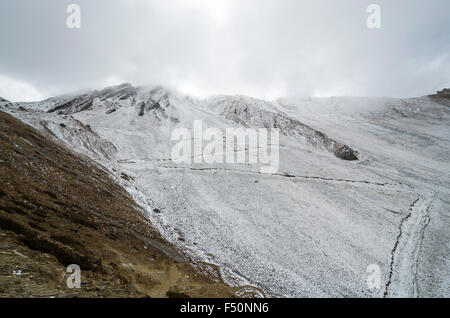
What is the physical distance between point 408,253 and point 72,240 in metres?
44.9

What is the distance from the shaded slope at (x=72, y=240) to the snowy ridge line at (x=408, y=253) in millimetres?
22100

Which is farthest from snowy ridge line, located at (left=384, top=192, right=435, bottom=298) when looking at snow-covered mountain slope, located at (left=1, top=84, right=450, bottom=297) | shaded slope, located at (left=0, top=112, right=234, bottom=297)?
shaded slope, located at (left=0, top=112, right=234, bottom=297)

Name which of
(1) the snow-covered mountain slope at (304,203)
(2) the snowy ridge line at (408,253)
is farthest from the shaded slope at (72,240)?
(2) the snowy ridge line at (408,253)

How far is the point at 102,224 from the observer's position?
2561 cm

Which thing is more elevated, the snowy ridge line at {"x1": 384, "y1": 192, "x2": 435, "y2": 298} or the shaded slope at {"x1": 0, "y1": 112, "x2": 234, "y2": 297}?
the shaded slope at {"x1": 0, "y1": 112, "x2": 234, "y2": 297}

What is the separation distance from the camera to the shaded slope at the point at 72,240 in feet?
48.0

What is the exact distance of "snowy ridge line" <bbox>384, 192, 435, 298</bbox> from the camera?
93.4ft

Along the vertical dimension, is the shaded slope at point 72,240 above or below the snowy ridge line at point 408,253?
above

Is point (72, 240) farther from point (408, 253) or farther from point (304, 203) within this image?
point (408, 253)

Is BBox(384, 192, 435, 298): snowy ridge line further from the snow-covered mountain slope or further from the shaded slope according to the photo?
the shaded slope

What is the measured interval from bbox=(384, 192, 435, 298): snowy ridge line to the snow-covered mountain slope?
16cm

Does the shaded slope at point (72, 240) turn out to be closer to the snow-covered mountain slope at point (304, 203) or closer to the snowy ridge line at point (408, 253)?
the snow-covered mountain slope at point (304, 203)
